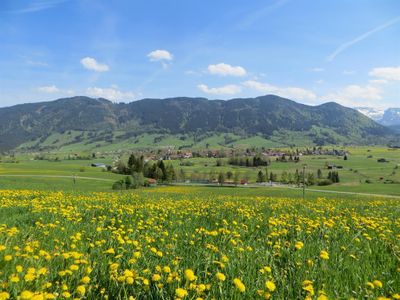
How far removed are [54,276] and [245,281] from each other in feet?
8.73

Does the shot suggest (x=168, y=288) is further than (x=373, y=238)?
No

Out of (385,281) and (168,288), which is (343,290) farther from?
(168,288)

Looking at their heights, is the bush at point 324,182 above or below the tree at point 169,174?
below

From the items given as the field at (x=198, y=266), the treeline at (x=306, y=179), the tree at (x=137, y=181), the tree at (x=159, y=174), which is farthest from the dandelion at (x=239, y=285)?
the treeline at (x=306, y=179)

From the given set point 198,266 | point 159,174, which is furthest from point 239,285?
point 159,174

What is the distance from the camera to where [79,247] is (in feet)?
20.0

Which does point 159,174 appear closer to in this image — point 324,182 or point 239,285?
point 324,182

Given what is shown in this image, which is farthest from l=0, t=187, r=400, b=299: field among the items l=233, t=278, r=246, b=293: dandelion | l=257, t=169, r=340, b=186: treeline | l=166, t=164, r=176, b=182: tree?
l=257, t=169, r=340, b=186: treeline

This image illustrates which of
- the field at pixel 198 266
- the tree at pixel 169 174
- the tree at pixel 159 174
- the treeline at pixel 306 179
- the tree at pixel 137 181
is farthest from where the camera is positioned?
the treeline at pixel 306 179

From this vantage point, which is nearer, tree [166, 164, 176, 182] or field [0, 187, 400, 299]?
field [0, 187, 400, 299]

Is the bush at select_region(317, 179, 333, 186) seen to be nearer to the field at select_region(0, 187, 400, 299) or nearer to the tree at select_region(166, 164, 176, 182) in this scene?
the tree at select_region(166, 164, 176, 182)

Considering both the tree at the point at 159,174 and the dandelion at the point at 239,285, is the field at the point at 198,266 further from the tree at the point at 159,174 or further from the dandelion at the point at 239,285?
the tree at the point at 159,174

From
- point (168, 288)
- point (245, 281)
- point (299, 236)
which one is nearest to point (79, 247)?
point (168, 288)

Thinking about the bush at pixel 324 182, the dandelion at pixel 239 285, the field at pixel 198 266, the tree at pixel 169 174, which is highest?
the dandelion at pixel 239 285
